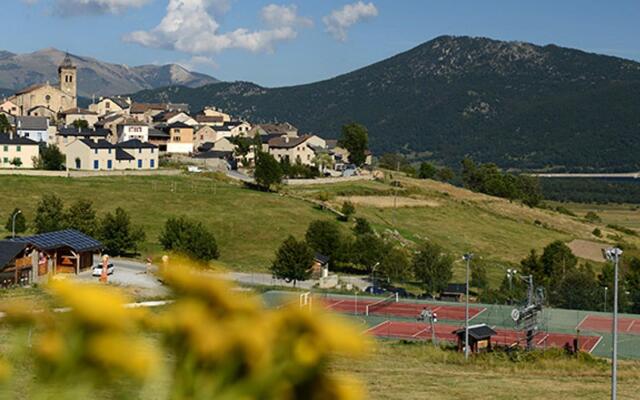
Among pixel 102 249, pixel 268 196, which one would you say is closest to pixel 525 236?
pixel 268 196

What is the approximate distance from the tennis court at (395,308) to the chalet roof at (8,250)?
16.7m

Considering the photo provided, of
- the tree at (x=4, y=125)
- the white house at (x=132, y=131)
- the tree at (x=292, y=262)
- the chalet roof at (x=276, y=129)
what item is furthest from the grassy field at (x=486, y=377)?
the chalet roof at (x=276, y=129)

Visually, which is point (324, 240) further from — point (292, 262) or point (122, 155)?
point (122, 155)

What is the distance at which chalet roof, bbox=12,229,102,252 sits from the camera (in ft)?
161

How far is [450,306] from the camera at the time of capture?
52250 mm

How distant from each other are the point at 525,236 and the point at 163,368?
8894 cm

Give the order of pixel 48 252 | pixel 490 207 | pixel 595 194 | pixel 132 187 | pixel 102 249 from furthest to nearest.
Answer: pixel 595 194, pixel 490 207, pixel 132 187, pixel 102 249, pixel 48 252

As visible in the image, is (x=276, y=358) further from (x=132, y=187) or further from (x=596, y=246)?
(x=596, y=246)

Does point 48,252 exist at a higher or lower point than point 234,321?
lower

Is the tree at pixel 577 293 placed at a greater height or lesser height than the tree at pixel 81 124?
lesser

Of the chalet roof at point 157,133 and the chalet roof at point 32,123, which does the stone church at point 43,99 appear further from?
the chalet roof at point 157,133

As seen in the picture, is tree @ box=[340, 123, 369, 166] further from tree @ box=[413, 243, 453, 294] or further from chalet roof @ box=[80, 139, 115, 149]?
tree @ box=[413, 243, 453, 294]

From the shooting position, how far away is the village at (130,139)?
89.0 meters

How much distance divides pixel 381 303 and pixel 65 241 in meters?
19.1
